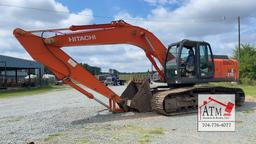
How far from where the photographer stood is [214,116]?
38.4 feet

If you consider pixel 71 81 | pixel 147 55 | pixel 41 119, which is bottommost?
pixel 41 119

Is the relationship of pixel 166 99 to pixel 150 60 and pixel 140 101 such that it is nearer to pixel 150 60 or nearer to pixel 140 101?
pixel 140 101

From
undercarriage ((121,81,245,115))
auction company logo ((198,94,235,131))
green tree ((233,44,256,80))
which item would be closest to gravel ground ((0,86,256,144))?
auction company logo ((198,94,235,131))

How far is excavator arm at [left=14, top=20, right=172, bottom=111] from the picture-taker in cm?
1412

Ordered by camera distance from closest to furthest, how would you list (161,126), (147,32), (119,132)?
(119,132), (161,126), (147,32)

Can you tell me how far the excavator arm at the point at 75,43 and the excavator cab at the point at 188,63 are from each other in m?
1.53

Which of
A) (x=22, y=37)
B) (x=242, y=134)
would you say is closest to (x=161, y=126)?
(x=242, y=134)

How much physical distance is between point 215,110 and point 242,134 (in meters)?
2.04

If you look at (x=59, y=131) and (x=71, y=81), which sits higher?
(x=71, y=81)

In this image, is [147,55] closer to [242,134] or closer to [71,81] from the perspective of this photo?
[71,81]

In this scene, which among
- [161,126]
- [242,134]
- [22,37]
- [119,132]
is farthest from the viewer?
[22,37]

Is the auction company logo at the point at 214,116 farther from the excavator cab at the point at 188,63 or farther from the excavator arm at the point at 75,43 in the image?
the excavator arm at the point at 75,43

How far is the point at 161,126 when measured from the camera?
39.4 ft

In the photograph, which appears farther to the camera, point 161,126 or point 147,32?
point 147,32
